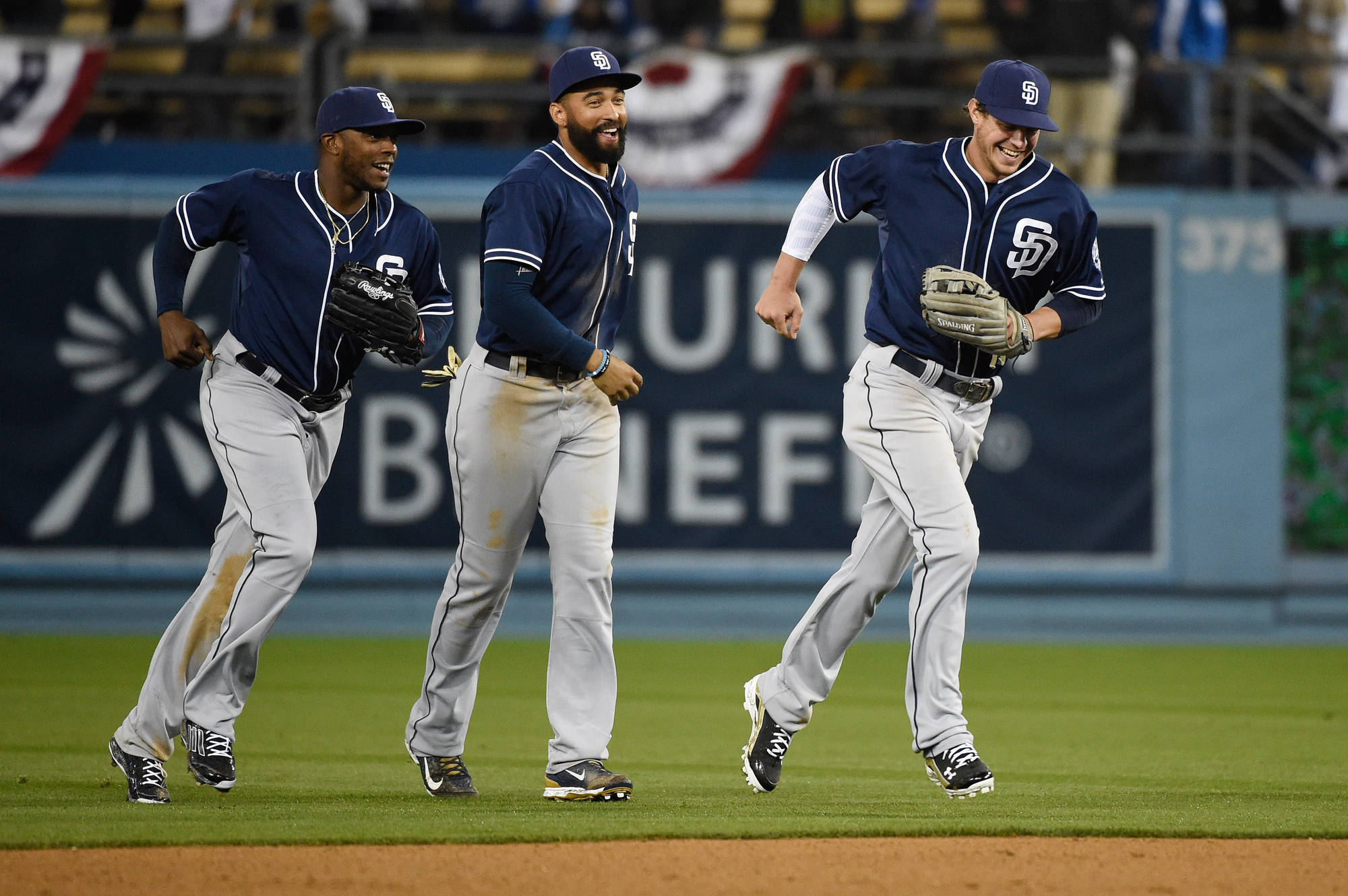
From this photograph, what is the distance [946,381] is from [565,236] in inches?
51.0

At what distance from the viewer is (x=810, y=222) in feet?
18.1

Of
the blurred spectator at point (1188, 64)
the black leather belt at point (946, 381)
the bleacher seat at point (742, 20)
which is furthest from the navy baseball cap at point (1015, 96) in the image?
the bleacher seat at point (742, 20)

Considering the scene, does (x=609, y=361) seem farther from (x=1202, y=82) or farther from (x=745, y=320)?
(x=1202, y=82)

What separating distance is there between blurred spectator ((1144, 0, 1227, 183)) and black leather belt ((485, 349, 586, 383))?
742 centimetres

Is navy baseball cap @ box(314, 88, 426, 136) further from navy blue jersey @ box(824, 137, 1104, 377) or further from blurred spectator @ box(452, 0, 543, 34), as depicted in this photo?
blurred spectator @ box(452, 0, 543, 34)

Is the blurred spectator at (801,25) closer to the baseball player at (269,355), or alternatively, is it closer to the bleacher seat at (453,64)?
the bleacher seat at (453,64)

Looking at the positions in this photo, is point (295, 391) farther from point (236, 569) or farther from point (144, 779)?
point (144, 779)

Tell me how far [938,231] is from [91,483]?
24.0 ft

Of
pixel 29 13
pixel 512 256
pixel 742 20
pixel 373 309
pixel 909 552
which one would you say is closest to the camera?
pixel 512 256

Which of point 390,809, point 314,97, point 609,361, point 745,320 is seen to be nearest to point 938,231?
point 609,361

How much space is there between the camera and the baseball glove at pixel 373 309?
201 inches

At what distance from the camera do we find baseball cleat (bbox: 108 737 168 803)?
5.00 metres

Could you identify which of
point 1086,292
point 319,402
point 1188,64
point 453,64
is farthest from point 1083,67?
point 319,402

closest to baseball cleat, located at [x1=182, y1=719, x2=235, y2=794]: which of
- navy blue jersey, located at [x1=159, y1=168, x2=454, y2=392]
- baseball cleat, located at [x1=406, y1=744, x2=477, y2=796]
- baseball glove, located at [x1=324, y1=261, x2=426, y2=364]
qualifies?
baseball cleat, located at [x1=406, y1=744, x2=477, y2=796]
